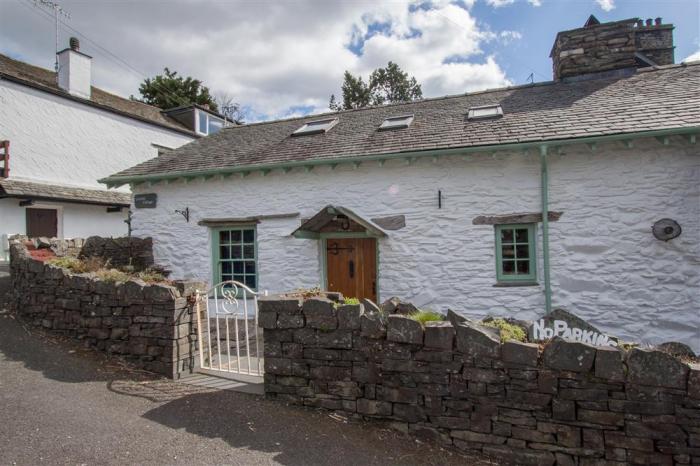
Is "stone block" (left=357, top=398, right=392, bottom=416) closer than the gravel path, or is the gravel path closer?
the gravel path

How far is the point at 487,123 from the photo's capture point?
8.83m

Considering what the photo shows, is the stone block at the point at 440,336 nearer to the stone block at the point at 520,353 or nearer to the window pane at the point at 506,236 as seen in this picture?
the stone block at the point at 520,353

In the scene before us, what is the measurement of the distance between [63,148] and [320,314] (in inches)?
614

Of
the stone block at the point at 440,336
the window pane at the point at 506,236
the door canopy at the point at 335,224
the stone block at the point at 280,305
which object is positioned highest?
the door canopy at the point at 335,224

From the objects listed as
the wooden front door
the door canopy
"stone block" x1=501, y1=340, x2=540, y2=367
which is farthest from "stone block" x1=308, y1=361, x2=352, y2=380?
the wooden front door

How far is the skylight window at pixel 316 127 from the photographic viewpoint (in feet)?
35.4

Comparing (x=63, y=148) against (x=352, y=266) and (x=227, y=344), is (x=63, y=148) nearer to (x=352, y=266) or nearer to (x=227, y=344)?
(x=352, y=266)

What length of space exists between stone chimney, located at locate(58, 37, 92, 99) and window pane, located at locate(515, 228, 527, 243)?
17102 millimetres

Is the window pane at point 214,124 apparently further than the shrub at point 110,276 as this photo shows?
Yes

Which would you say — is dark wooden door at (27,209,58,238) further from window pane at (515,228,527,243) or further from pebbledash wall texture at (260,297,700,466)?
window pane at (515,228,527,243)

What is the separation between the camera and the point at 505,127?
8367 millimetres

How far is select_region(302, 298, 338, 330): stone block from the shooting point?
14.7ft

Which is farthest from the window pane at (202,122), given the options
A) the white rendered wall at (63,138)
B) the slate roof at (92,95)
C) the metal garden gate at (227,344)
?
the metal garden gate at (227,344)

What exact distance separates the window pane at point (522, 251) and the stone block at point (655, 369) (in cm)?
449
